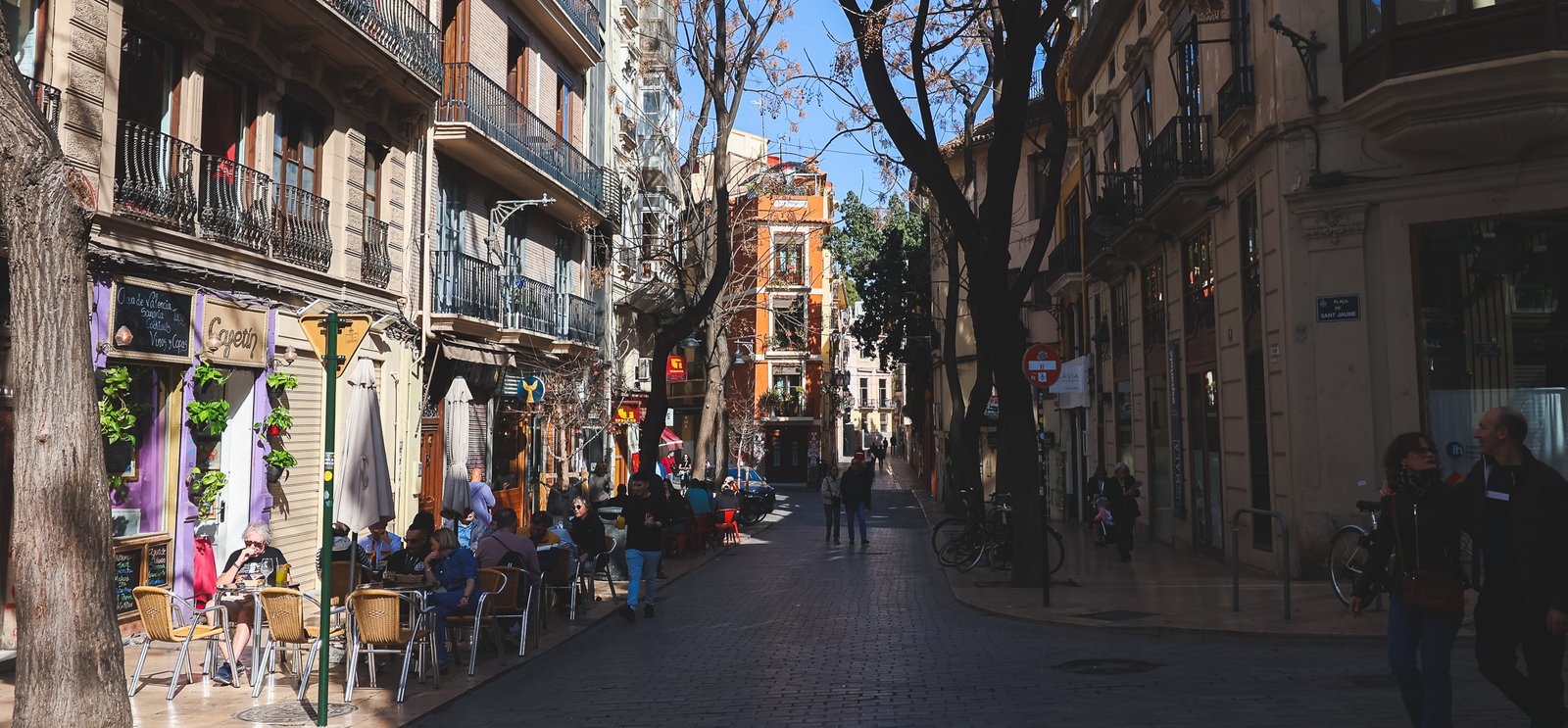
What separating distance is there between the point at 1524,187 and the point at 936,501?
100 feet

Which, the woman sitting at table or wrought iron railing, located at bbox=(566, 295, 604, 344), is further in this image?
wrought iron railing, located at bbox=(566, 295, 604, 344)

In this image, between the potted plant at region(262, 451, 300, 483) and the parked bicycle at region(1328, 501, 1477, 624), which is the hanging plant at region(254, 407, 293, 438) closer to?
the potted plant at region(262, 451, 300, 483)

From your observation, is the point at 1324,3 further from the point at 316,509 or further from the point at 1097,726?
the point at 316,509

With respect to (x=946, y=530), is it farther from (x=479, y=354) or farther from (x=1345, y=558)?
(x=479, y=354)

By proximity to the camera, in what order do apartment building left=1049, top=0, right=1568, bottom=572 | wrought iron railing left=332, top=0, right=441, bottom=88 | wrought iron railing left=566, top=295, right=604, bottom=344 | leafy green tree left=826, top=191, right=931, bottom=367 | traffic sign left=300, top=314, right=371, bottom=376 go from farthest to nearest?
leafy green tree left=826, top=191, right=931, bottom=367, wrought iron railing left=566, top=295, right=604, bottom=344, wrought iron railing left=332, top=0, right=441, bottom=88, apartment building left=1049, top=0, right=1568, bottom=572, traffic sign left=300, top=314, right=371, bottom=376

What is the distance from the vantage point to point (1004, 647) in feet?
37.1

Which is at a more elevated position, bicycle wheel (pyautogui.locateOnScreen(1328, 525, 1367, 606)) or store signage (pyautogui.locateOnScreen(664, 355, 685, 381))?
store signage (pyautogui.locateOnScreen(664, 355, 685, 381))

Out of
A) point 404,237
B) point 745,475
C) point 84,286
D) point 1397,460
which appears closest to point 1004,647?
point 1397,460

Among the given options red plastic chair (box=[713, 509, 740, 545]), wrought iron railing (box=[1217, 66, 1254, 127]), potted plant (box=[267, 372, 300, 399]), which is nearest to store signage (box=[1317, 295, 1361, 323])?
wrought iron railing (box=[1217, 66, 1254, 127])

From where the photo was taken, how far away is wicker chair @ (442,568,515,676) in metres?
10.6

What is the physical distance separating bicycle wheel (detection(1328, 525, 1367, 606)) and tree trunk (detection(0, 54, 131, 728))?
11402 mm

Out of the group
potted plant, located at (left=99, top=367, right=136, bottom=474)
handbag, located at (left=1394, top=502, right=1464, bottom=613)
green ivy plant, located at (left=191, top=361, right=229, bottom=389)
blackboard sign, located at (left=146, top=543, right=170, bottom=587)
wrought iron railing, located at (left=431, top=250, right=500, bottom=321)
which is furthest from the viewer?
wrought iron railing, located at (left=431, top=250, right=500, bottom=321)

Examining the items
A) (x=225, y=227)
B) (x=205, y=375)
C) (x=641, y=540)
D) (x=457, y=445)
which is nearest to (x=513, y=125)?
(x=457, y=445)

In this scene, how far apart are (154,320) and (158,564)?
8.77 ft
